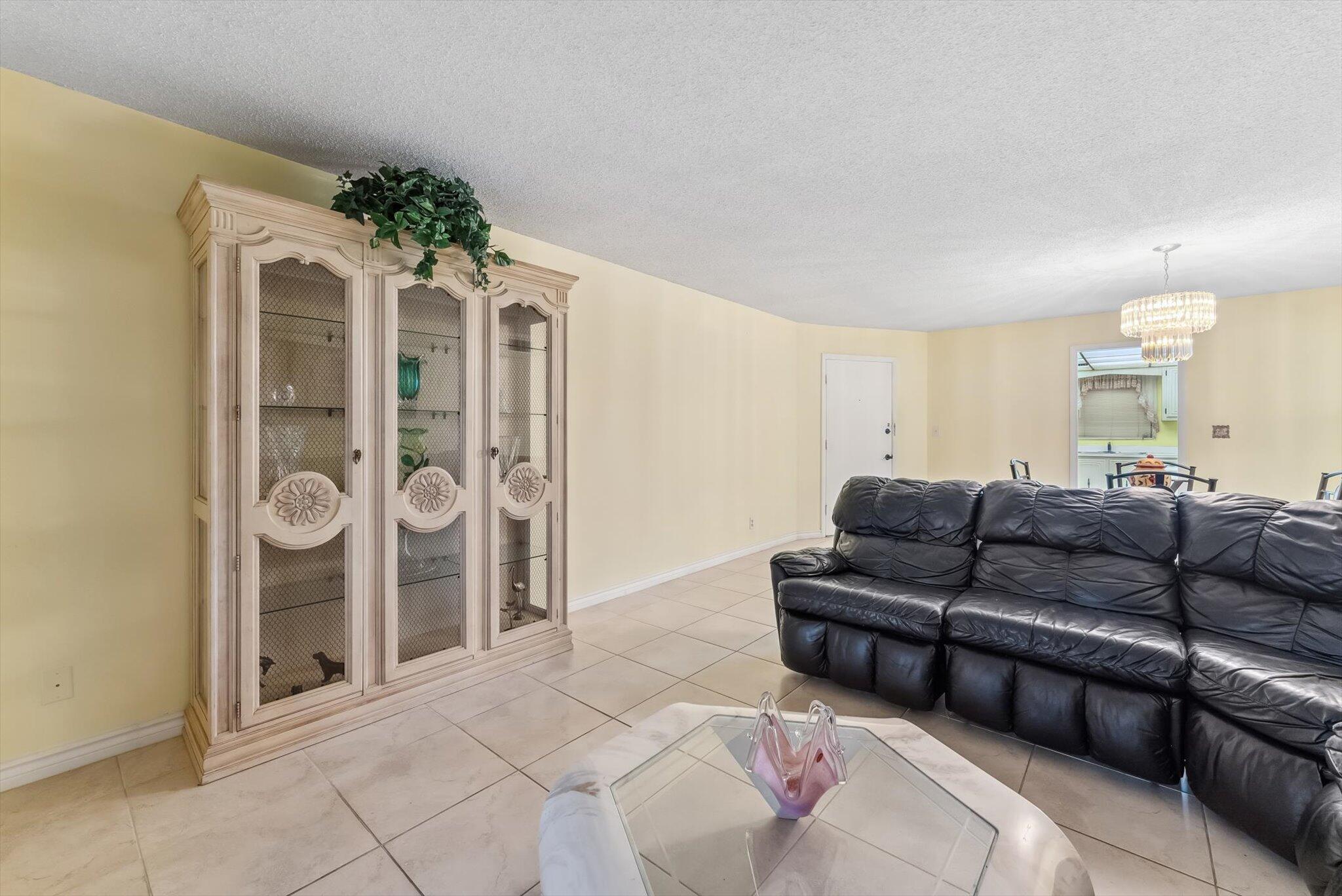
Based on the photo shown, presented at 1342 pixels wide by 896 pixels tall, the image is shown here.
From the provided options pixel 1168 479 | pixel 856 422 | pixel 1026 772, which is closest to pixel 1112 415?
pixel 1168 479

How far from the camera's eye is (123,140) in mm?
2184

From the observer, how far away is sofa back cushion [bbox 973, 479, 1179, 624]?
2410 mm

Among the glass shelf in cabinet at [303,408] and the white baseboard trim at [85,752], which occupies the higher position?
the glass shelf in cabinet at [303,408]

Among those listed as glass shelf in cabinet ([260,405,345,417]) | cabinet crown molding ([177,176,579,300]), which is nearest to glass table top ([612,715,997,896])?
glass shelf in cabinet ([260,405,345,417])

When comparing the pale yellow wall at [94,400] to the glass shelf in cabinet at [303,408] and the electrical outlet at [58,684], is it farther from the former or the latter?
the glass shelf in cabinet at [303,408]

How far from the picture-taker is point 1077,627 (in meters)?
2.12

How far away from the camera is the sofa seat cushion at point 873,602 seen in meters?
2.42

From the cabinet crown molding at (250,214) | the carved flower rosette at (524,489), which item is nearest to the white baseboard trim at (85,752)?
the carved flower rosette at (524,489)

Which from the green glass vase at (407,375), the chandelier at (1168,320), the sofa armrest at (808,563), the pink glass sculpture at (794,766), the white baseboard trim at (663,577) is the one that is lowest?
the white baseboard trim at (663,577)

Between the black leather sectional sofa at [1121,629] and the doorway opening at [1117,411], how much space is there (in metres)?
4.00

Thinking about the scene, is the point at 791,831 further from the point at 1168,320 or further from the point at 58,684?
the point at 1168,320

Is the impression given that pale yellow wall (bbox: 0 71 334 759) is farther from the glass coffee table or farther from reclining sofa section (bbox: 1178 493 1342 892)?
reclining sofa section (bbox: 1178 493 1342 892)

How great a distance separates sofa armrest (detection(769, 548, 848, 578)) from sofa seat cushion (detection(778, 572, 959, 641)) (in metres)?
0.04

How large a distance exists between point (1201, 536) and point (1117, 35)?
1.97 m
